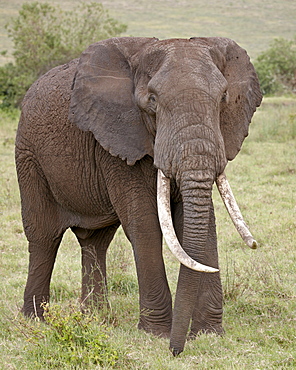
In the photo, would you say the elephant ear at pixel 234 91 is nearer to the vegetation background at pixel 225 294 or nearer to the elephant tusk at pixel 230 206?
the elephant tusk at pixel 230 206

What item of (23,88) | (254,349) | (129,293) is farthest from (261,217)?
(23,88)

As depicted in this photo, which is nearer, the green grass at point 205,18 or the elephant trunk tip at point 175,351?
the elephant trunk tip at point 175,351

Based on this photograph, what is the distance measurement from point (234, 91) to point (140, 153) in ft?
2.38

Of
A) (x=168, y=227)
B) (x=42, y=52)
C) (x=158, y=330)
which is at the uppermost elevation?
(x=168, y=227)

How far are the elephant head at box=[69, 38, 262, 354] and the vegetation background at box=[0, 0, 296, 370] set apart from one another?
0.39 metres

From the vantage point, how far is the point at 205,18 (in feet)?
204

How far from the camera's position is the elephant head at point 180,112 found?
3.89 metres

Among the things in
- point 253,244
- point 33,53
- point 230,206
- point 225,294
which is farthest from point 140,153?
point 33,53

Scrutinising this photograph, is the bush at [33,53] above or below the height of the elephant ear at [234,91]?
below

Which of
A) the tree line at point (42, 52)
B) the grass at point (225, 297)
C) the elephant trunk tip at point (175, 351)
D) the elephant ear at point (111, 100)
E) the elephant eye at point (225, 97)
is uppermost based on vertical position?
the elephant eye at point (225, 97)

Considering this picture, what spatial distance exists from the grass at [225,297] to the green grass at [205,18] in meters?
42.5

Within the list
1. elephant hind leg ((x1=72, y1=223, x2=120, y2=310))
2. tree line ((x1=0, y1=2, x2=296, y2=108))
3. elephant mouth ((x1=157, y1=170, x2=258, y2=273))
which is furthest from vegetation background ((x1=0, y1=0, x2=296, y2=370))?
tree line ((x1=0, y1=2, x2=296, y2=108))

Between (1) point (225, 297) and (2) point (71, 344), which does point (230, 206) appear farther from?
(1) point (225, 297)

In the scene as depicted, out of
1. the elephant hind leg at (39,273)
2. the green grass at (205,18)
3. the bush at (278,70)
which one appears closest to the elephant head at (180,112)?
the elephant hind leg at (39,273)
